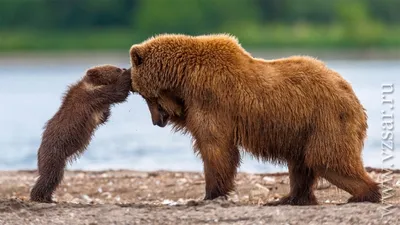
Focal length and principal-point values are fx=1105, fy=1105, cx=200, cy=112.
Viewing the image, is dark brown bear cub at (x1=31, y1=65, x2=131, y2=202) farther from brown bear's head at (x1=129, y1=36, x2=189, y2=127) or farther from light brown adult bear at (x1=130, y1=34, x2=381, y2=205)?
light brown adult bear at (x1=130, y1=34, x2=381, y2=205)

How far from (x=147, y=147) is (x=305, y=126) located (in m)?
8.59

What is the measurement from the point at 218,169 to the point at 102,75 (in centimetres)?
179

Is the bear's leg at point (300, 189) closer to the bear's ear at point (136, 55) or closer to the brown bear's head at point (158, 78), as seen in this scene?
the brown bear's head at point (158, 78)

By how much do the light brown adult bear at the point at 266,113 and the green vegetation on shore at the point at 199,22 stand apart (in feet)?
106

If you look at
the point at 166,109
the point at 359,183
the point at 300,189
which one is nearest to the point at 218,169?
the point at 166,109

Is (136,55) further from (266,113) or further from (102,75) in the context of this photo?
(266,113)

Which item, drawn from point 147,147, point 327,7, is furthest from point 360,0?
point 147,147

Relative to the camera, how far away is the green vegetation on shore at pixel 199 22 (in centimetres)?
4372

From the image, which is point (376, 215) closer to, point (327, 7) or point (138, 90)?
point (138, 90)

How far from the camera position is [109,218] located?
321 inches

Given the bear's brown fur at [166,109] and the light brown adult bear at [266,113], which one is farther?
the bear's brown fur at [166,109]

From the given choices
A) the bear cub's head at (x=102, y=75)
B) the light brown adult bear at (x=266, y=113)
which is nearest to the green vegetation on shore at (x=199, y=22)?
the bear cub's head at (x=102, y=75)

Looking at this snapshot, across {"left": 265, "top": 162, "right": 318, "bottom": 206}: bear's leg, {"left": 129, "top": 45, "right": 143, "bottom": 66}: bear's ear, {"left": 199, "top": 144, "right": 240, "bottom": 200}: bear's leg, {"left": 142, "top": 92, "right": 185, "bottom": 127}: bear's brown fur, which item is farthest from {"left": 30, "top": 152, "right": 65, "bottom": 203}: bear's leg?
{"left": 265, "top": 162, "right": 318, "bottom": 206}: bear's leg

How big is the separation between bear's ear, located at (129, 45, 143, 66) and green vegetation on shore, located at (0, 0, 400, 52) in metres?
32.0
